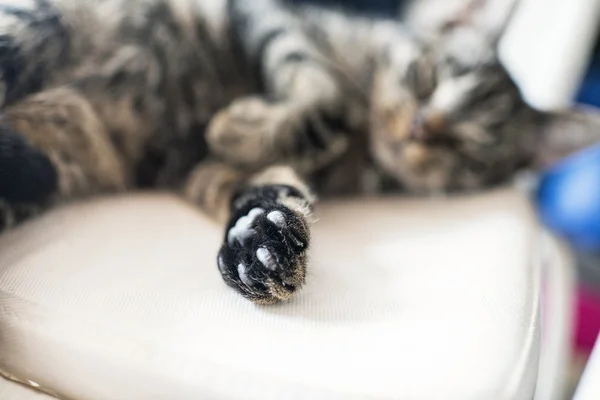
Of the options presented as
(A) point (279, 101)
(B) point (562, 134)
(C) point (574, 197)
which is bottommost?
(C) point (574, 197)

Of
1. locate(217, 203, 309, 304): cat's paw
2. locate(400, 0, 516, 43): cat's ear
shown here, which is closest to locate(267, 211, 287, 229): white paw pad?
locate(217, 203, 309, 304): cat's paw

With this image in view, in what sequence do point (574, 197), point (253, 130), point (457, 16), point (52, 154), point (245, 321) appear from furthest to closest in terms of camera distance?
point (574, 197) < point (457, 16) < point (253, 130) < point (52, 154) < point (245, 321)

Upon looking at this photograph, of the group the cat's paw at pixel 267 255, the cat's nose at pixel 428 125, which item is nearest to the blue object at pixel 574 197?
the cat's nose at pixel 428 125

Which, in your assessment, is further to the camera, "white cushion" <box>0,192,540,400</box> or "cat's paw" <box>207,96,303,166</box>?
"cat's paw" <box>207,96,303,166</box>

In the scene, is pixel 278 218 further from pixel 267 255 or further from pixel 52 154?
pixel 52 154

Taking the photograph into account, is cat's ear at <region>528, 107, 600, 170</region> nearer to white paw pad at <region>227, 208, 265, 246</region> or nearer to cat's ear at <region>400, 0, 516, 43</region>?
cat's ear at <region>400, 0, 516, 43</region>

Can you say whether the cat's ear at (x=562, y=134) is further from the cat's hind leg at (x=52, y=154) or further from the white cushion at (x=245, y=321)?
the cat's hind leg at (x=52, y=154)

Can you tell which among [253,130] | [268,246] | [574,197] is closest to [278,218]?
[268,246]
